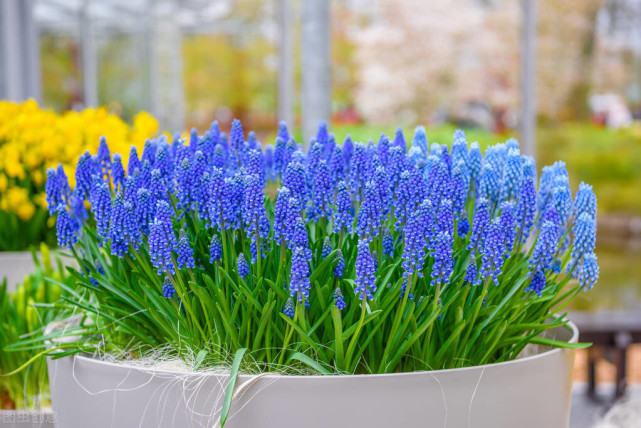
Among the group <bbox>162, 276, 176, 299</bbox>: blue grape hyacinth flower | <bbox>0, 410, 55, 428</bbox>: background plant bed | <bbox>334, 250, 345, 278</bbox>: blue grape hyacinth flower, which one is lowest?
<bbox>0, 410, 55, 428</bbox>: background plant bed

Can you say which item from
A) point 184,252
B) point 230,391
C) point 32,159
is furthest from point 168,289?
point 32,159

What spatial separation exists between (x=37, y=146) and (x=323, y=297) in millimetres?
1404

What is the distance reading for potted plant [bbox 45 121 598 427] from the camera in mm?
816

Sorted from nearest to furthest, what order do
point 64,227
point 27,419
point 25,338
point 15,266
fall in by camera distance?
point 64,227 → point 27,419 → point 25,338 → point 15,266

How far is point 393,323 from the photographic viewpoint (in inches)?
34.2

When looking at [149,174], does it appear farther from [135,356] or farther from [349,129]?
[349,129]

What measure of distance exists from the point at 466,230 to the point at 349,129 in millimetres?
4622

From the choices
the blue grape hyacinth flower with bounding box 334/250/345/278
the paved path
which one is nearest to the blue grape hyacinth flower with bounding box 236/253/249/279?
the blue grape hyacinth flower with bounding box 334/250/345/278

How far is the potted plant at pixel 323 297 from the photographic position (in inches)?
32.1

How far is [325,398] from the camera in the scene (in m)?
0.79

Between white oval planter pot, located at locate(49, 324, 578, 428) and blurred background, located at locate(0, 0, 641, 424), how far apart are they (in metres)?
3.93

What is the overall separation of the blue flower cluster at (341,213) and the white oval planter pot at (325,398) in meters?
0.10

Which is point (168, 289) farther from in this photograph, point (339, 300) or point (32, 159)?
point (32, 159)

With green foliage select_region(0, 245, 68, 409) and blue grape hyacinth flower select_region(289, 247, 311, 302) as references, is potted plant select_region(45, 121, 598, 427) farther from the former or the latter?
green foliage select_region(0, 245, 68, 409)
